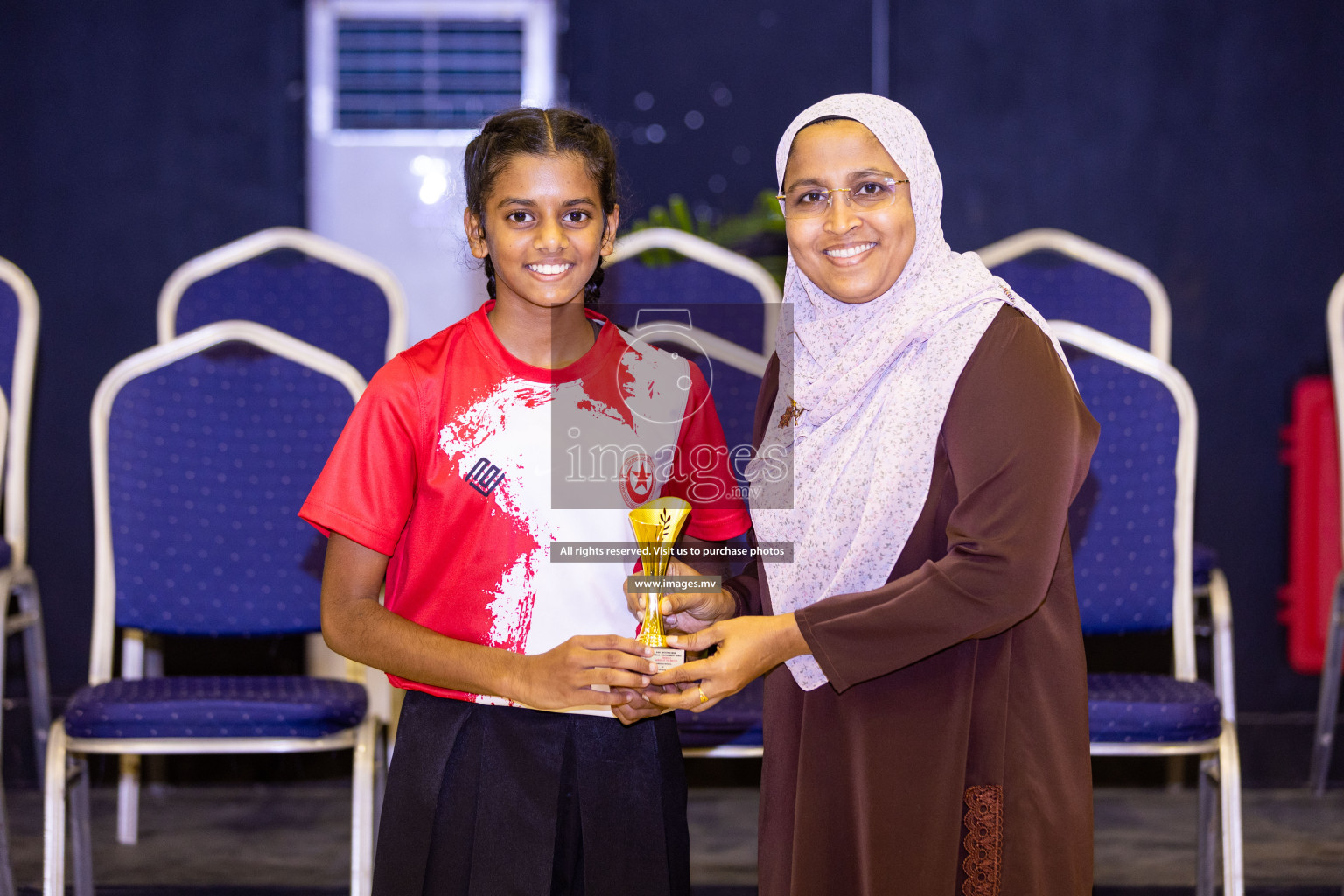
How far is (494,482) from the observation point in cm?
120

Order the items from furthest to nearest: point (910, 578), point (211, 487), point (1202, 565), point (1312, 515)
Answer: point (1312, 515), point (1202, 565), point (211, 487), point (910, 578)

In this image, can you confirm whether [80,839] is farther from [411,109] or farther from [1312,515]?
[1312,515]

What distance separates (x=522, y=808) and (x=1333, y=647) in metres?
2.19

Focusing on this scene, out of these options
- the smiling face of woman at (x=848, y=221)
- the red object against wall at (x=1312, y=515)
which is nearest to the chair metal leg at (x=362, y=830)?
the smiling face of woman at (x=848, y=221)

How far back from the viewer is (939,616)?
1.08 m

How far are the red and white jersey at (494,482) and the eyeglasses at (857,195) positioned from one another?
0.23 m

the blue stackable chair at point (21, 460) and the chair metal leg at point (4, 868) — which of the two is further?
the blue stackable chair at point (21, 460)

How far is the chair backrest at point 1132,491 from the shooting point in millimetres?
1908

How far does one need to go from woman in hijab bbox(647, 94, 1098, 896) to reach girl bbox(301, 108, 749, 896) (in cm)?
13

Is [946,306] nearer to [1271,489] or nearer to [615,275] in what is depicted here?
[615,275]

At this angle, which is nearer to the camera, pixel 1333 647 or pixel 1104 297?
pixel 1104 297

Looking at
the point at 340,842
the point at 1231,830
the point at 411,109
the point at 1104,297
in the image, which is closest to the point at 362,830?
the point at 340,842

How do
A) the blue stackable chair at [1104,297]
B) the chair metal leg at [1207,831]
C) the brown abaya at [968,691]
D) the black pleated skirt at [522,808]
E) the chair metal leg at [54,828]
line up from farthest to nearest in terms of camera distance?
the blue stackable chair at [1104,297] → the chair metal leg at [1207,831] → the chair metal leg at [54,828] → the black pleated skirt at [522,808] → the brown abaya at [968,691]

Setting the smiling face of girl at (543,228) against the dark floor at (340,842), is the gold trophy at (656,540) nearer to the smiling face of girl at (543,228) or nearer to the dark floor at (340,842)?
the smiling face of girl at (543,228)
